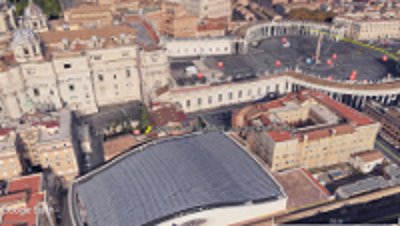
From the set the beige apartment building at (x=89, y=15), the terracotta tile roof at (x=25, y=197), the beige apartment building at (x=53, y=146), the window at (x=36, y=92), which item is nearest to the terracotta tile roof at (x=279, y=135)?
the beige apartment building at (x=53, y=146)

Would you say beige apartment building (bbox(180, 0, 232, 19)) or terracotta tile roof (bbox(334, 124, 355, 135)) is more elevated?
beige apartment building (bbox(180, 0, 232, 19))

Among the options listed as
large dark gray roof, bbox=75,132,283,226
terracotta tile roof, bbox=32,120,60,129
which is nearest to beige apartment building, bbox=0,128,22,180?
terracotta tile roof, bbox=32,120,60,129

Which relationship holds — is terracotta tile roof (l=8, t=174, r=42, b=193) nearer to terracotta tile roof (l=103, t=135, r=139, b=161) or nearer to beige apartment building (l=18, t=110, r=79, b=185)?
beige apartment building (l=18, t=110, r=79, b=185)

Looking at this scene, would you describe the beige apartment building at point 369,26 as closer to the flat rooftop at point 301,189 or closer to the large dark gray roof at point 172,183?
the flat rooftop at point 301,189

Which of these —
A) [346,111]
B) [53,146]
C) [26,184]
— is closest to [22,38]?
[53,146]

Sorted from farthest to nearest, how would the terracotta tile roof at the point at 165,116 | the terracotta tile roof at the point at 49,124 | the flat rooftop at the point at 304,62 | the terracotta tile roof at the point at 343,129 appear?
the flat rooftop at the point at 304,62 → the terracotta tile roof at the point at 165,116 → the terracotta tile roof at the point at 343,129 → the terracotta tile roof at the point at 49,124

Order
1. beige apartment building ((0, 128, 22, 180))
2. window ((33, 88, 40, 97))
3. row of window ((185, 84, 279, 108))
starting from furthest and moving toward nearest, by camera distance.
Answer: row of window ((185, 84, 279, 108)) < window ((33, 88, 40, 97)) < beige apartment building ((0, 128, 22, 180))
